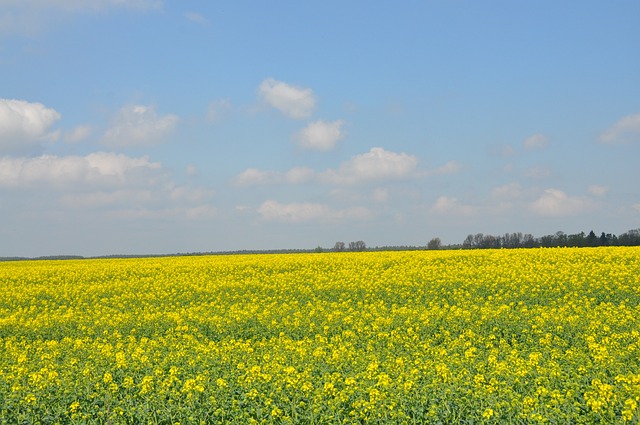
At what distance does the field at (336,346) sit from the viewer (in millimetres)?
9578

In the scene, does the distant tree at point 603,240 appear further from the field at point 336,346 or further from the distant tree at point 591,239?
the field at point 336,346

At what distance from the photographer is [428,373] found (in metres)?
11.1

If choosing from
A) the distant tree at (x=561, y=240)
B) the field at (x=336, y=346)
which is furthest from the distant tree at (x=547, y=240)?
the field at (x=336, y=346)

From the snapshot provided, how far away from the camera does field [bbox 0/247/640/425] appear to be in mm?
9578

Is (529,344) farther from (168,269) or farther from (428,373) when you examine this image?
(168,269)

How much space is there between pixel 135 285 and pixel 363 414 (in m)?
22.8

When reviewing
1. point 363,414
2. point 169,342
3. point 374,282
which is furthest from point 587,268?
point 363,414

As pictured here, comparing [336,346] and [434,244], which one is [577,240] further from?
[336,346]

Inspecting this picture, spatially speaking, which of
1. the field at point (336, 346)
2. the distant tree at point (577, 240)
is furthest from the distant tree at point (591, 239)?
the field at point (336, 346)

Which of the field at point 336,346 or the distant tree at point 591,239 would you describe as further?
the distant tree at point 591,239

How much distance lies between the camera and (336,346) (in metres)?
14.5

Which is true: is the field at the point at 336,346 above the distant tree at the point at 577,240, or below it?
below

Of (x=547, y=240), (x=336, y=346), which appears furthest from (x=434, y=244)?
(x=336, y=346)

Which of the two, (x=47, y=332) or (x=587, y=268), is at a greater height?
(x=587, y=268)
